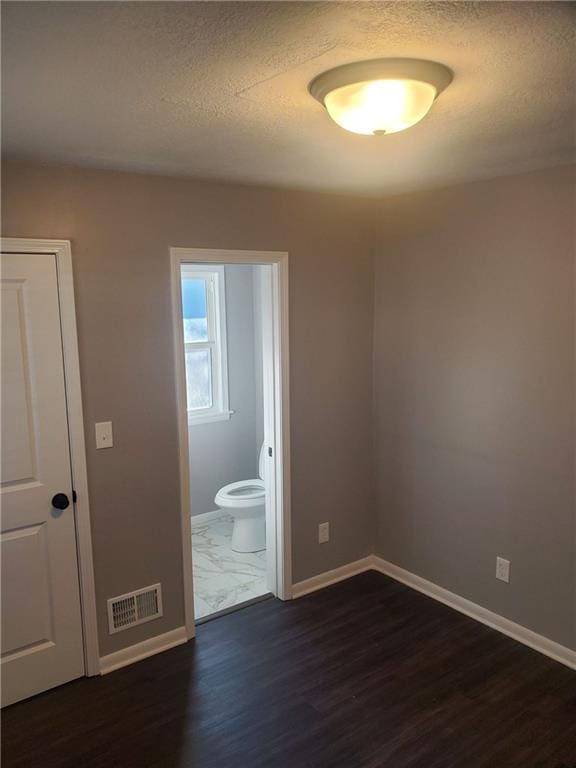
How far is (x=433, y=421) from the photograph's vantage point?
11.0 ft

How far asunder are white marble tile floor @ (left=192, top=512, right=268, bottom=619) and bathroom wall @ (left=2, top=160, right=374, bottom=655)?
39cm

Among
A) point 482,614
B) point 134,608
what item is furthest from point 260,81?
point 482,614

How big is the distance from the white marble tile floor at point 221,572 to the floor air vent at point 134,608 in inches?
17.5

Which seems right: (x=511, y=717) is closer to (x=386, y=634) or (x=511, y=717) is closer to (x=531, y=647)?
(x=531, y=647)

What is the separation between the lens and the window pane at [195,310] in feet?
14.9

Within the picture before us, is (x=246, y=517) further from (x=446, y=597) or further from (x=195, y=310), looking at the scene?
(x=195, y=310)

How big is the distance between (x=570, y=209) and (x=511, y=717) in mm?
2295

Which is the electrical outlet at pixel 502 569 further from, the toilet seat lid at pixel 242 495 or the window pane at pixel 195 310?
the window pane at pixel 195 310

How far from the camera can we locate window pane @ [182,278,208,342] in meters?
4.54

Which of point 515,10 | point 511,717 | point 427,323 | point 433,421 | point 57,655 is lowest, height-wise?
point 511,717

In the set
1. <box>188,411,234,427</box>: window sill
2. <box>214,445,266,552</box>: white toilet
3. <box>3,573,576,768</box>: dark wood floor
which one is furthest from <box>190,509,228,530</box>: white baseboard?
<box>3,573,576,768</box>: dark wood floor

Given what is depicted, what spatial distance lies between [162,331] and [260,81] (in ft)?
4.97

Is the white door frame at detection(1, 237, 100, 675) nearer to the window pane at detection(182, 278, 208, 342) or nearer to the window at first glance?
the window

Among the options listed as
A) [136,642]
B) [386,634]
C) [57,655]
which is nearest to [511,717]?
[386,634]
